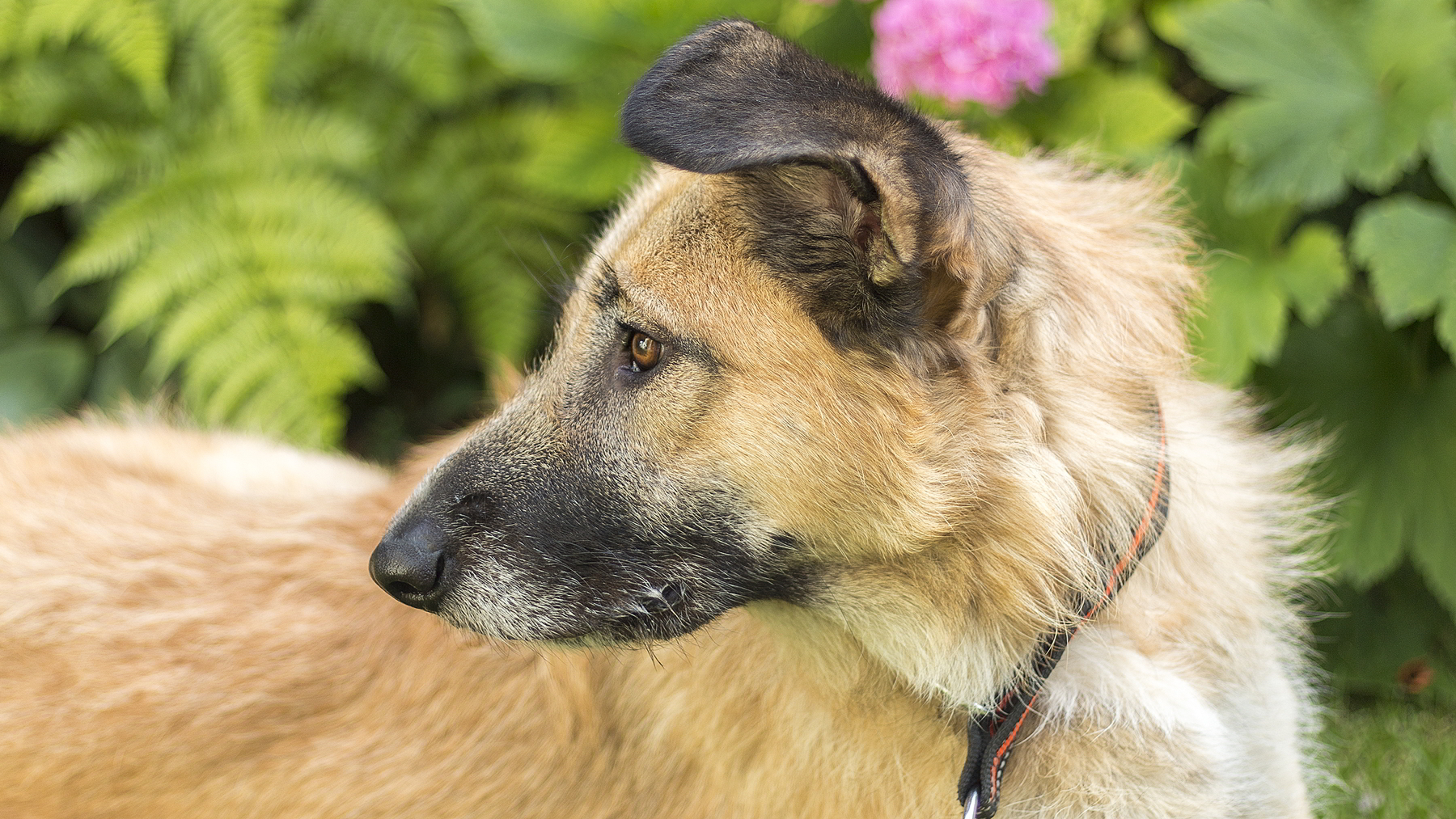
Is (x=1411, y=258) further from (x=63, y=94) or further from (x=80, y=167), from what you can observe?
(x=63, y=94)

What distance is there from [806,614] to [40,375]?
392 cm

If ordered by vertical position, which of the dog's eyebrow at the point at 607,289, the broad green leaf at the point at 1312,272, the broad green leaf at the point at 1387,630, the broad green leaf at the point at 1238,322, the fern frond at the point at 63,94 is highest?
the fern frond at the point at 63,94

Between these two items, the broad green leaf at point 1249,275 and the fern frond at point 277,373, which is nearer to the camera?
the broad green leaf at point 1249,275

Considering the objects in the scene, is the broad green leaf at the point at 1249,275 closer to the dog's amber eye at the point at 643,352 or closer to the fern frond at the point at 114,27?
the dog's amber eye at the point at 643,352

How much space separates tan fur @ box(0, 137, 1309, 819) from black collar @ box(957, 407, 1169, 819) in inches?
1.3

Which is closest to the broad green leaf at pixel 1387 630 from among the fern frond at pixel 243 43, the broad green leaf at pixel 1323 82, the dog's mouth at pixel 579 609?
the broad green leaf at pixel 1323 82

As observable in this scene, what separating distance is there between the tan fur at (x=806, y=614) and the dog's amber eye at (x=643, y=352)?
6 cm

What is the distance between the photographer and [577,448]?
6.24 feet

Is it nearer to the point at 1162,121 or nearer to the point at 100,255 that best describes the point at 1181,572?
the point at 1162,121

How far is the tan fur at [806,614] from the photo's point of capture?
1.81 meters

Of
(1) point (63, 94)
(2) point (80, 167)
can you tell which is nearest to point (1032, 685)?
(2) point (80, 167)

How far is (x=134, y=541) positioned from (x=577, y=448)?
1306mm

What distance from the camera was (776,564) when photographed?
1867 millimetres

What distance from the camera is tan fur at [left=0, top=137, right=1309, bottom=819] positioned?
1.81 metres
